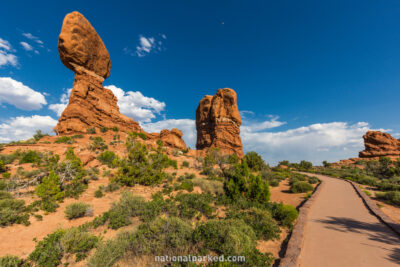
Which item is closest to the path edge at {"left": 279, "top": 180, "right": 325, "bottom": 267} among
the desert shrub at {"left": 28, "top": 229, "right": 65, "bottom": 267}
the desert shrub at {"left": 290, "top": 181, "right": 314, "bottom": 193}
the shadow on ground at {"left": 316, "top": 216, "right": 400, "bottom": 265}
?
the shadow on ground at {"left": 316, "top": 216, "right": 400, "bottom": 265}

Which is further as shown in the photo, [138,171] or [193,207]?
[138,171]

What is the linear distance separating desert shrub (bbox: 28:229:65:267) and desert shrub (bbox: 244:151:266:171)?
23451 millimetres

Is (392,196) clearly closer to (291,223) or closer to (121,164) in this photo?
(291,223)

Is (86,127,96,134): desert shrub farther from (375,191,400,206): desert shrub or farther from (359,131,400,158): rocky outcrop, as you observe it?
(359,131,400,158): rocky outcrop

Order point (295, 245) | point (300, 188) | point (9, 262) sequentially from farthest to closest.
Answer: point (300, 188) → point (295, 245) → point (9, 262)

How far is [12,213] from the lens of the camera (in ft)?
21.2

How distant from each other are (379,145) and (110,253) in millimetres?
74856

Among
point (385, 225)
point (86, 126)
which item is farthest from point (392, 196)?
point (86, 126)

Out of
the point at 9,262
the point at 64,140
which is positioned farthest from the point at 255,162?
the point at 64,140

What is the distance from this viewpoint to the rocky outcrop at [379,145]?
44.4 metres

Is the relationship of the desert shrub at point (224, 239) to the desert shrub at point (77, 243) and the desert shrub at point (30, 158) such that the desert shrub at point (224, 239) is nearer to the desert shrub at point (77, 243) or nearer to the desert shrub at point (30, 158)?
the desert shrub at point (77, 243)

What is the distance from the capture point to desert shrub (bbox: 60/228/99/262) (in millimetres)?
4758

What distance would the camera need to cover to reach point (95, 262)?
13.4ft

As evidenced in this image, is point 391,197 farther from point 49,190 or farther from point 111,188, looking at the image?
point 49,190
